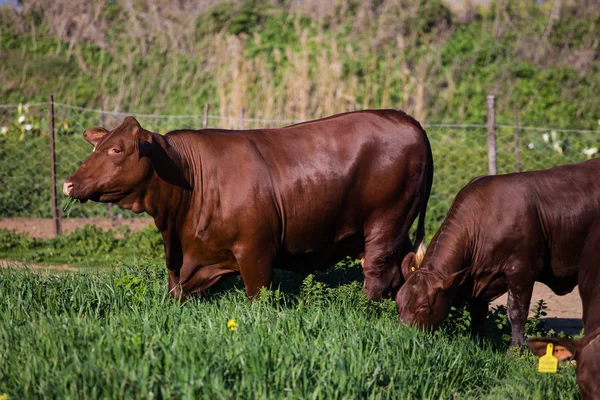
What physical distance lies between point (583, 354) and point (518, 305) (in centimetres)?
208

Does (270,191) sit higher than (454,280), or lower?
higher

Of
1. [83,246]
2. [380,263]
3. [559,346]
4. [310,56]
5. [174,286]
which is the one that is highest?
[310,56]

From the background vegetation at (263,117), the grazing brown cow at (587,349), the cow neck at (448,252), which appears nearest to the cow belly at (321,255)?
the background vegetation at (263,117)

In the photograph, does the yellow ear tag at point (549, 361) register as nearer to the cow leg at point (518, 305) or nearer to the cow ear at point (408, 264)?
the cow leg at point (518, 305)

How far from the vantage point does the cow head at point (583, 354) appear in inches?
173

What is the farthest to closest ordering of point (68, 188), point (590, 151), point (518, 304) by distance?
point (590, 151), point (518, 304), point (68, 188)

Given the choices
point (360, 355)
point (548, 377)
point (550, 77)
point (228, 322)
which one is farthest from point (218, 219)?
point (550, 77)

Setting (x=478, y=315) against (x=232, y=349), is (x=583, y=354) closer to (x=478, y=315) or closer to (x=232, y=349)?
(x=232, y=349)

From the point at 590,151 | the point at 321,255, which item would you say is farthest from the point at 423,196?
the point at 590,151

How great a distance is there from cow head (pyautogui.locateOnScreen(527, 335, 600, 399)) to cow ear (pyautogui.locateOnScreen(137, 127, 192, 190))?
298 centimetres

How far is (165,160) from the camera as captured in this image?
634 cm

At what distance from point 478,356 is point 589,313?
3.76 feet

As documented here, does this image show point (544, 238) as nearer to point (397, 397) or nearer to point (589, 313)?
point (589, 313)

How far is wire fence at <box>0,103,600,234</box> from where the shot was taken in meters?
12.9
